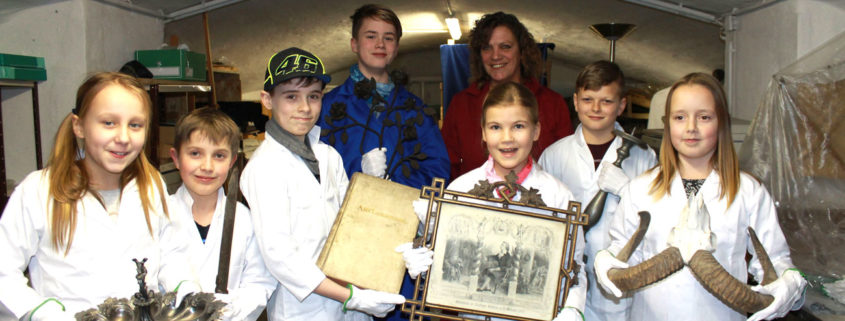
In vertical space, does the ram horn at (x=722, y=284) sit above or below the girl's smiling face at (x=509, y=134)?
below

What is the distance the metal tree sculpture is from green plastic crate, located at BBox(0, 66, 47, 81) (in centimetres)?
218

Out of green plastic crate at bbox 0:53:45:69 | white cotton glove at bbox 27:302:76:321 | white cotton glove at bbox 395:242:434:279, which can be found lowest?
white cotton glove at bbox 27:302:76:321

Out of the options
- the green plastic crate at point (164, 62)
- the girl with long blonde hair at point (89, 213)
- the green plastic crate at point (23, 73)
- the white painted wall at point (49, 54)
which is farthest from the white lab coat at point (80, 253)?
the green plastic crate at point (164, 62)

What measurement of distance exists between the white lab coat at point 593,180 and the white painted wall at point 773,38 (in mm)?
1824

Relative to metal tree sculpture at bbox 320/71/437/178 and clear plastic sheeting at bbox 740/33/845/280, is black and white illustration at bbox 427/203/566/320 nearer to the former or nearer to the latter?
metal tree sculpture at bbox 320/71/437/178

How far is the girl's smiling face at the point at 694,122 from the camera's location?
76.9 inches

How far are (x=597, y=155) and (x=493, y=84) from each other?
29.7 inches

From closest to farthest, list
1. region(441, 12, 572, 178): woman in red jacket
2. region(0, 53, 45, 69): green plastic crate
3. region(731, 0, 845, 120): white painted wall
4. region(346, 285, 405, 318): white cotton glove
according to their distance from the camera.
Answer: region(346, 285, 405, 318): white cotton glove
region(441, 12, 572, 178): woman in red jacket
region(0, 53, 45, 69): green plastic crate
region(731, 0, 845, 120): white painted wall

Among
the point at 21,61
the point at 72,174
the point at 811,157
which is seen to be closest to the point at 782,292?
the point at 811,157

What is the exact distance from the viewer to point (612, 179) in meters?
2.33

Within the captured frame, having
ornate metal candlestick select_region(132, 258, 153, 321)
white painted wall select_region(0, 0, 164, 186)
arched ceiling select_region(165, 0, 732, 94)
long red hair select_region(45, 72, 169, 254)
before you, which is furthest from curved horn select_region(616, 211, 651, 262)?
arched ceiling select_region(165, 0, 732, 94)

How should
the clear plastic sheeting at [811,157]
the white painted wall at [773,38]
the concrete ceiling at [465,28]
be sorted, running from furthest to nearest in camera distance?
the concrete ceiling at [465,28] < the white painted wall at [773,38] < the clear plastic sheeting at [811,157]

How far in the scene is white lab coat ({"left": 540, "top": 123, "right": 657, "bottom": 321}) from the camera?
2.46m

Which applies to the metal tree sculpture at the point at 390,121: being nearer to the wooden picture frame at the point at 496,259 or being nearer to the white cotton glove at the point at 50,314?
the wooden picture frame at the point at 496,259
